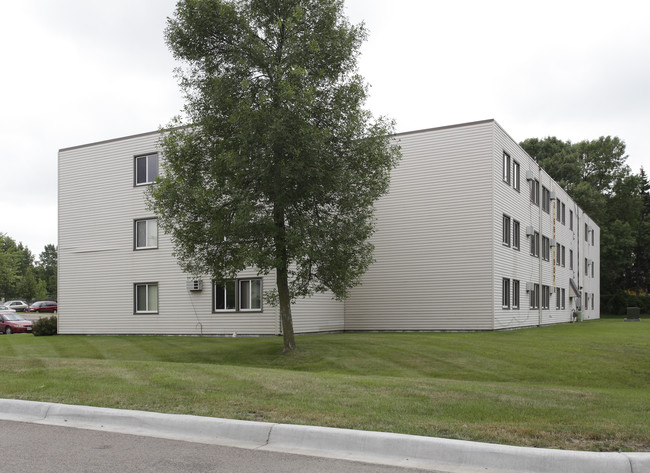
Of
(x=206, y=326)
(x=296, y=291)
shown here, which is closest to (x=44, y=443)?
(x=296, y=291)

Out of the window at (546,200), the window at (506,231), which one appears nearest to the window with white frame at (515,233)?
the window at (506,231)

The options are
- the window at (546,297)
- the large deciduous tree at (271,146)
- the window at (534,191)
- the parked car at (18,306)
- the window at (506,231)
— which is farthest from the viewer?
the parked car at (18,306)

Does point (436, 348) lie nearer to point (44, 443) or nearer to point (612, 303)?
point (44, 443)

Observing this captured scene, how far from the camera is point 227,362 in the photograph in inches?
690

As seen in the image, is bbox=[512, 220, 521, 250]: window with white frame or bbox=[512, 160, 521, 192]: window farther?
bbox=[512, 160, 521, 192]: window

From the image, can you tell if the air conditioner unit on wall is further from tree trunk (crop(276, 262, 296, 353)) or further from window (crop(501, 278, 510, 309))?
window (crop(501, 278, 510, 309))

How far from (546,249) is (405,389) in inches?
1198

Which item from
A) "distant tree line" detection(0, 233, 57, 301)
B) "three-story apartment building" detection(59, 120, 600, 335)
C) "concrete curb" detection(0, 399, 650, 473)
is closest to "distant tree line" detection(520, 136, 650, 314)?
"three-story apartment building" detection(59, 120, 600, 335)

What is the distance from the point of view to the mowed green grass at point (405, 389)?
6.96 meters

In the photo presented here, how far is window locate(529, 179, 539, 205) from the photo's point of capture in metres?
33.8

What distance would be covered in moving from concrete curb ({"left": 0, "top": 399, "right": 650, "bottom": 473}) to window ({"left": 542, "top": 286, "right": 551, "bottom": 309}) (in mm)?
32090

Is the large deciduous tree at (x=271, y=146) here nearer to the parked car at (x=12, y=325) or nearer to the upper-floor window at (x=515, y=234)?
the upper-floor window at (x=515, y=234)

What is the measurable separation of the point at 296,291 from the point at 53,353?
8670 mm

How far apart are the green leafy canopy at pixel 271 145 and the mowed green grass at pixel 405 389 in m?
3.08
